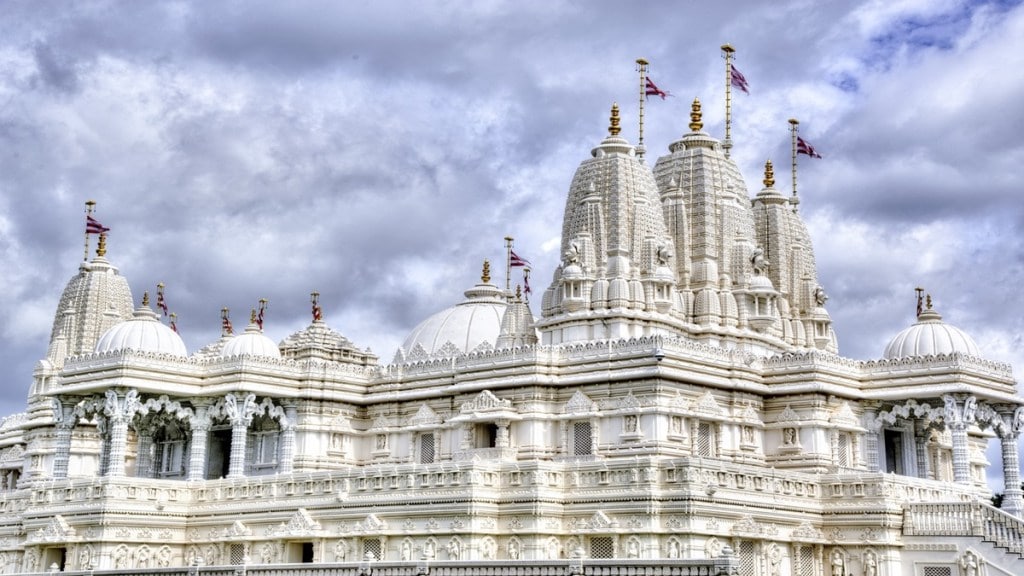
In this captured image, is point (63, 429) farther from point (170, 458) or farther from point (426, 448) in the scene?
point (426, 448)

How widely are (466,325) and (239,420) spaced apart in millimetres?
13981

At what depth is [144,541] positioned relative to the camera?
153 ft

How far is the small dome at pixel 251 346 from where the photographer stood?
2133 inches

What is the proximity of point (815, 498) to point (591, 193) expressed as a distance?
1745cm

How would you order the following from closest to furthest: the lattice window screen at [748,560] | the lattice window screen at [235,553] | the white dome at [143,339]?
the lattice window screen at [748,560] → the lattice window screen at [235,553] → the white dome at [143,339]

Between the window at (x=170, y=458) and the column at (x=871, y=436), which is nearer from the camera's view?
the column at (x=871, y=436)

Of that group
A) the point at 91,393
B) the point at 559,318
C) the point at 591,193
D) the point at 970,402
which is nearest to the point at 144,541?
the point at 91,393

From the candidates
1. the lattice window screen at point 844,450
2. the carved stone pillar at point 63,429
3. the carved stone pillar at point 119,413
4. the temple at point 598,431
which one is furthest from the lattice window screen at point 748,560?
the carved stone pillar at point 63,429

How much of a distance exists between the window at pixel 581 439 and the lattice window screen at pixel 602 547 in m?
8.30

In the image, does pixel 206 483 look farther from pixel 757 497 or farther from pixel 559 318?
pixel 757 497

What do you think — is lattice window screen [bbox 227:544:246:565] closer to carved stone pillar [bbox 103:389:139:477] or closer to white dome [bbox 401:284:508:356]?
carved stone pillar [bbox 103:389:139:477]

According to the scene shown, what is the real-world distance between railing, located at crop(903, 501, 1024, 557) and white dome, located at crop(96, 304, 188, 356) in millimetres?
26670

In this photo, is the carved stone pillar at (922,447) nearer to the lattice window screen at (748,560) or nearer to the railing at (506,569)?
the lattice window screen at (748,560)

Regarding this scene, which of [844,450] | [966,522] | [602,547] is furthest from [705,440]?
[966,522]
